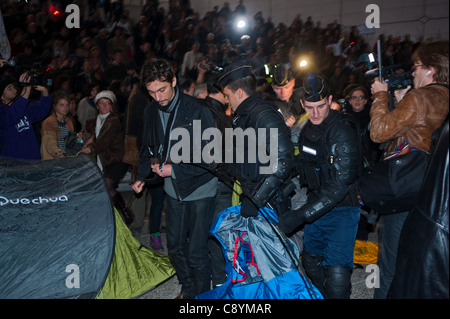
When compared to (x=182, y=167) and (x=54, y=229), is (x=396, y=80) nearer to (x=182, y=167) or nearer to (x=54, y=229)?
(x=182, y=167)

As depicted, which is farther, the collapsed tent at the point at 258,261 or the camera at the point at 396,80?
the camera at the point at 396,80

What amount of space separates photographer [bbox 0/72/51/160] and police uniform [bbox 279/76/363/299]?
9.23 ft

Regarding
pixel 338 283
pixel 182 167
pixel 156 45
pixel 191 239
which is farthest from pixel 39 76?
pixel 156 45

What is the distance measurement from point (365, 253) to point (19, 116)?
3.79 meters

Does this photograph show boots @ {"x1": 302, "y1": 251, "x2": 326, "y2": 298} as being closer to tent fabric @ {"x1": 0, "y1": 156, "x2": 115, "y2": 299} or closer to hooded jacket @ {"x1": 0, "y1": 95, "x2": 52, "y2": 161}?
tent fabric @ {"x1": 0, "y1": 156, "x2": 115, "y2": 299}

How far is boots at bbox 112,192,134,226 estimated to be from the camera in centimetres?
452

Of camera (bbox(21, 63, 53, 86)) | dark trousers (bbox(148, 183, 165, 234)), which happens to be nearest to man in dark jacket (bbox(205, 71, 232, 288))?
dark trousers (bbox(148, 183, 165, 234))

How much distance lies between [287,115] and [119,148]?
189 centimetres

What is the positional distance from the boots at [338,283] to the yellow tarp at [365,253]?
4.79 feet

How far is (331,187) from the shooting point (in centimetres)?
237

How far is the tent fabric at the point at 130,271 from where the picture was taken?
3016mm

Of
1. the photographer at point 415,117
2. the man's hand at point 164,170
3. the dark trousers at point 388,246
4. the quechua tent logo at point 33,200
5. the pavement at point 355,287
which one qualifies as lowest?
the pavement at point 355,287

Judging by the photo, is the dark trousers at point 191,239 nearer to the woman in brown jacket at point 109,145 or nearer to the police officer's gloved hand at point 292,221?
the police officer's gloved hand at point 292,221

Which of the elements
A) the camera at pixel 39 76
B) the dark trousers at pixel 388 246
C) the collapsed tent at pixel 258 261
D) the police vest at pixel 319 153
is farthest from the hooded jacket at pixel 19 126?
the dark trousers at pixel 388 246
